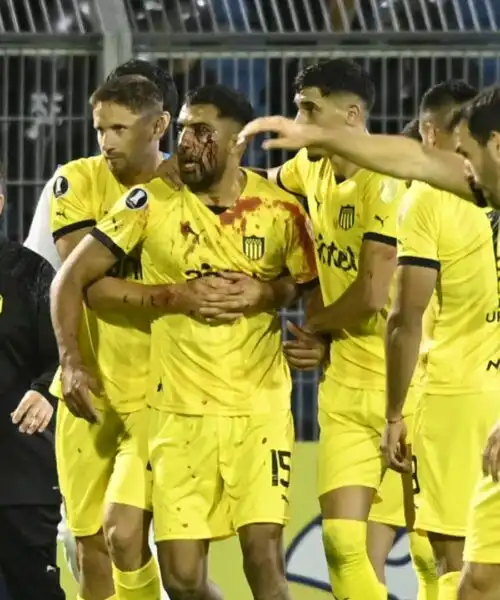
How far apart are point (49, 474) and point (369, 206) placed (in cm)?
152

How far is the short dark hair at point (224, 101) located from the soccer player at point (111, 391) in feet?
1.02

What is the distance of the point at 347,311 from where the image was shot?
600 centimetres

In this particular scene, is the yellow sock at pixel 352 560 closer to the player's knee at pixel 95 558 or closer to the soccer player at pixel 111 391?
the soccer player at pixel 111 391

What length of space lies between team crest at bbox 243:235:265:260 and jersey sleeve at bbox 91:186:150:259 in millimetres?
337

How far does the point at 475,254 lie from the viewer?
5.68 metres

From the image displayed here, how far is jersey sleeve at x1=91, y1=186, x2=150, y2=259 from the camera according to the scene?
5836mm

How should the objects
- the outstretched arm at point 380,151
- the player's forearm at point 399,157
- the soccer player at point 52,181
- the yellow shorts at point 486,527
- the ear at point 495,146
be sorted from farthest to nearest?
the soccer player at point 52,181
the yellow shorts at point 486,527
the ear at point 495,146
the player's forearm at point 399,157
the outstretched arm at point 380,151

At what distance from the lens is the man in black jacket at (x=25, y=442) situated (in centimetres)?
632

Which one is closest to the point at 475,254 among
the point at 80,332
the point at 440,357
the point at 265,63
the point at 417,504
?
the point at 440,357

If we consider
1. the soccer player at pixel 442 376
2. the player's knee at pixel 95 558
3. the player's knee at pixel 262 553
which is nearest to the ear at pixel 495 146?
the soccer player at pixel 442 376

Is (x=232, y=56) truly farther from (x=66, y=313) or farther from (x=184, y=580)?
(x=184, y=580)

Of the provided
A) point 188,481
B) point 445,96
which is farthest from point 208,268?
point 445,96

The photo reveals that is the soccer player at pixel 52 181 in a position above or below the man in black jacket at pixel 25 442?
above

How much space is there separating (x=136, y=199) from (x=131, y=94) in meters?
0.50
